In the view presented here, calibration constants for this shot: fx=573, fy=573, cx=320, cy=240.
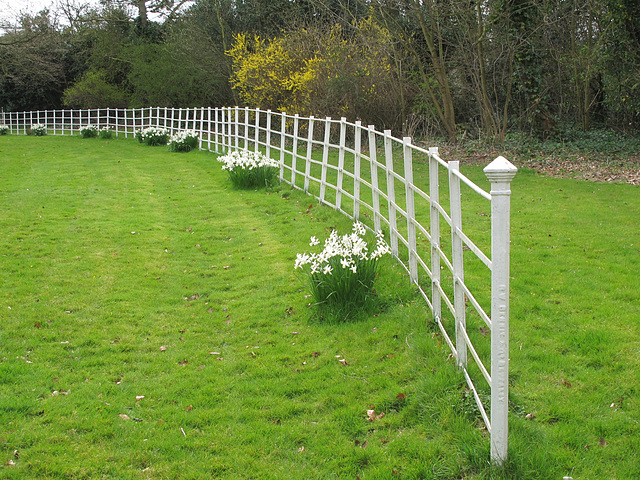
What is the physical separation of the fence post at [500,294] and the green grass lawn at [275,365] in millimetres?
198

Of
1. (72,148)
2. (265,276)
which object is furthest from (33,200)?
(72,148)

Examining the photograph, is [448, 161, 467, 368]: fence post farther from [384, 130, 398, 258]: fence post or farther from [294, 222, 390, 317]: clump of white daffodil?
[384, 130, 398, 258]: fence post

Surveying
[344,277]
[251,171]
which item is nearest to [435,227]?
[344,277]

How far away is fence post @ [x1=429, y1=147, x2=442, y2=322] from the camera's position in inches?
175

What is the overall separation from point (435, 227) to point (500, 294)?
183 centimetres

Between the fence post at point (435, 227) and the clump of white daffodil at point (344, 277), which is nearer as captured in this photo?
the fence post at point (435, 227)

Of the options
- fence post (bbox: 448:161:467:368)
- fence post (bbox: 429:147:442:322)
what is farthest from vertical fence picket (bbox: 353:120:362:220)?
fence post (bbox: 448:161:467:368)

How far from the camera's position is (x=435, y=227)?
4.64 metres

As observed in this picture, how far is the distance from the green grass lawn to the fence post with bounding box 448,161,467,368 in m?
0.26

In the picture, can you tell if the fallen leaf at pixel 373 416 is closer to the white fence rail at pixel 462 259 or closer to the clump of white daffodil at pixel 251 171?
the white fence rail at pixel 462 259

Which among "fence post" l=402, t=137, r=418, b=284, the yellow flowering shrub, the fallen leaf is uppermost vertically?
the yellow flowering shrub

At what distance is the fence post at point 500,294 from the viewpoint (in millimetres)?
2750

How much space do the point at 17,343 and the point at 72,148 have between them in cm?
1872

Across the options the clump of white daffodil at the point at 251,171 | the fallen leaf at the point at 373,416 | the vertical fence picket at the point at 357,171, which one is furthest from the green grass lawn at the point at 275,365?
the clump of white daffodil at the point at 251,171
